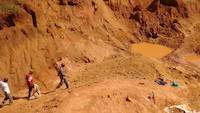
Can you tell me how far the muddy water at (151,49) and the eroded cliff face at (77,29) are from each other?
1.56ft

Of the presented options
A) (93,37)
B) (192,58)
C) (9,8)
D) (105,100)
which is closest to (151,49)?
(192,58)

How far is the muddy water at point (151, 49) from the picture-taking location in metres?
27.4

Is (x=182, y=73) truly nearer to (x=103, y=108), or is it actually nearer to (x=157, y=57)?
(x=157, y=57)

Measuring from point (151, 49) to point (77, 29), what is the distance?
497 centimetres

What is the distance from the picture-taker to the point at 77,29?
87.1 ft

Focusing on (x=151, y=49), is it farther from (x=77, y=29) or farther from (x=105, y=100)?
(x=105, y=100)

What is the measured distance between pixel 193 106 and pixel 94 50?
7.49m

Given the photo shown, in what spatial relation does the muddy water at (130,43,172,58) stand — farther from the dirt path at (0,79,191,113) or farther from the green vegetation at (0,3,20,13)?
the green vegetation at (0,3,20,13)

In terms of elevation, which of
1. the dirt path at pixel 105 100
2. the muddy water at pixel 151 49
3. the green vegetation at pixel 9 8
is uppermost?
the green vegetation at pixel 9 8

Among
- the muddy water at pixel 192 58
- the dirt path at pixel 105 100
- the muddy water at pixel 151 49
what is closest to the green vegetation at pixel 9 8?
the dirt path at pixel 105 100

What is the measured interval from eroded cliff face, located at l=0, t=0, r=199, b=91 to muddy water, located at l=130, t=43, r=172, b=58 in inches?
18.7

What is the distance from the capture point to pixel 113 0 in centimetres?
3012

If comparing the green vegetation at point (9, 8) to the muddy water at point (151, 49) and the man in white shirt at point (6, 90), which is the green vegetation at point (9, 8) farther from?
the muddy water at point (151, 49)

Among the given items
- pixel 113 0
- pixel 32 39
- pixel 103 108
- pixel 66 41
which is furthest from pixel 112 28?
pixel 103 108
